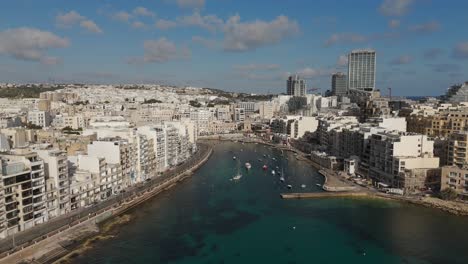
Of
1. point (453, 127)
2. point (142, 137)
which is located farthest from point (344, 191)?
point (453, 127)

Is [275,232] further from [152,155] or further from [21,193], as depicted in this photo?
[152,155]

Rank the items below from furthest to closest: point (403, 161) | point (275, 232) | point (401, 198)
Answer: point (403, 161)
point (401, 198)
point (275, 232)

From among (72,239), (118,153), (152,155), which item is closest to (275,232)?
(72,239)

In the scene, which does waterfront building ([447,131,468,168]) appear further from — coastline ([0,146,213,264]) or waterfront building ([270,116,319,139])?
waterfront building ([270,116,319,139])

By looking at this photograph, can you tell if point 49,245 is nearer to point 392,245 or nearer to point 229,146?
point 392,245

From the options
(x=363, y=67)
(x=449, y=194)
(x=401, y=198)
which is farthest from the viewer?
(x=363, y=67)

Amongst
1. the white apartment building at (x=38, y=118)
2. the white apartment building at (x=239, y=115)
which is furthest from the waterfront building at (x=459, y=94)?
the white apartment building at (x=38, y=118)
